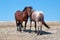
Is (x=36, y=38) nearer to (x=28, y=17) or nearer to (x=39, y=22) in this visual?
(x=39, y=22)

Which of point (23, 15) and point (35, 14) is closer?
point (35, 14)

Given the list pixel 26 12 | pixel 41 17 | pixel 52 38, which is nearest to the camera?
pixel 52 38

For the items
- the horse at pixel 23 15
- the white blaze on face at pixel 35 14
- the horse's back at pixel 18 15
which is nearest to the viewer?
the white blaze on face at pixel 35 14

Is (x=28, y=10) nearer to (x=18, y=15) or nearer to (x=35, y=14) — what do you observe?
(x=35, y=14)

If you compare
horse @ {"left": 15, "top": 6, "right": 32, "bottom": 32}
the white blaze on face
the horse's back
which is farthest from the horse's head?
the horse's back

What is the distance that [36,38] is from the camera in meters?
21.4

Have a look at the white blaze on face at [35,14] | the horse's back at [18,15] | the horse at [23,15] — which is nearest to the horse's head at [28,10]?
the horse at [23,15]

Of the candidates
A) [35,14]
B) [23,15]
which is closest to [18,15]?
[23,15]

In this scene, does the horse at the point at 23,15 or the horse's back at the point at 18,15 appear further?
the horse's back at the point at 18,15

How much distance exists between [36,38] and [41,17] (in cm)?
301

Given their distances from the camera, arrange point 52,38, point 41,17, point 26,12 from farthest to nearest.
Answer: point 26,12 → point 41,17 → point 52,38

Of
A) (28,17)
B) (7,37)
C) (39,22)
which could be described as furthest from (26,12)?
(7,37)

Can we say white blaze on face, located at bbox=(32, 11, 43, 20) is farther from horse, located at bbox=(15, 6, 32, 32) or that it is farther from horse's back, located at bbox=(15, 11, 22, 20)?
horse's back, located at bbox=(15, 11, 22, 20)

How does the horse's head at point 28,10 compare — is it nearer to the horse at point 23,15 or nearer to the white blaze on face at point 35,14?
the horse at point 23,15
